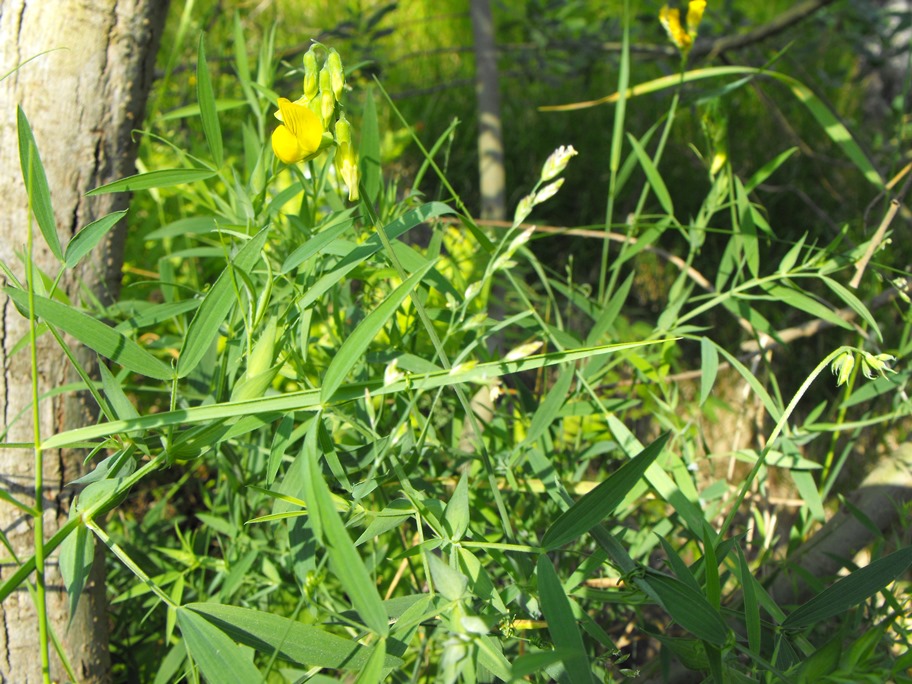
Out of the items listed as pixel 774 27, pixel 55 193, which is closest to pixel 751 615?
pixel 55 193

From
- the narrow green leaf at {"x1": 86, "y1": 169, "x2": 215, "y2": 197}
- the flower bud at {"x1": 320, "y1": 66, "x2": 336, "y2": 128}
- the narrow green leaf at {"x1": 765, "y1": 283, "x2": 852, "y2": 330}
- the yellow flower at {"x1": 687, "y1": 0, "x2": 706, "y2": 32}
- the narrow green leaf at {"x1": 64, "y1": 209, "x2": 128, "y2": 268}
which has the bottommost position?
the narrow green leaf at {"x1": 765, "y1": 283, "x2": 852, "y2": 330}

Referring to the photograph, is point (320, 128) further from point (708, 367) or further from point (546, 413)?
point (708, 367)

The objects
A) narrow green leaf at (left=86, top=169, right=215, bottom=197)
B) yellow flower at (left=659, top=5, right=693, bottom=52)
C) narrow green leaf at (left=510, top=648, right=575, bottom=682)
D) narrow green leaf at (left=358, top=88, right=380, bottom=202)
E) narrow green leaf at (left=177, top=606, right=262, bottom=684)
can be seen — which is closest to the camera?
narrow green leaf at (left=510, top=648, right=575, bottom=682)

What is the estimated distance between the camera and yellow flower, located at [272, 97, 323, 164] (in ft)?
1.64

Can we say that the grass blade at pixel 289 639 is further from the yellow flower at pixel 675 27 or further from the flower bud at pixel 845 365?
the yellow flower at pixel 675 27

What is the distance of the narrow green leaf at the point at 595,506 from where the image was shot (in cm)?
50

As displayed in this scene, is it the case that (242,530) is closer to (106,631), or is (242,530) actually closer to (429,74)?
(106,631)

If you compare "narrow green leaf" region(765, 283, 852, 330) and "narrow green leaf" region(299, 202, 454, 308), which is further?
"narrow green leaf" region(765, 283, 852, 330)

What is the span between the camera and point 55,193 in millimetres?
820

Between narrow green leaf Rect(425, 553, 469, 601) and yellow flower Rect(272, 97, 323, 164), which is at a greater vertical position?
yellow flower Rect(272, 97, 323, 164)

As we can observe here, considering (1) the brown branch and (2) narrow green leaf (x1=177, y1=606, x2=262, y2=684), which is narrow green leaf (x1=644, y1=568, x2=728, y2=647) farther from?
(1) the brown branch

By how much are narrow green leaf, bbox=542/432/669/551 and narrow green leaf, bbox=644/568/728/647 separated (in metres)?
0.06

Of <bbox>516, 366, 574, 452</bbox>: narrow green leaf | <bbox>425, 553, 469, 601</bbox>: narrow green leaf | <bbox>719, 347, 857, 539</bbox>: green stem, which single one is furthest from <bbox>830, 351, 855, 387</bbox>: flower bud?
<bbox>425, 553, 469, 601</bbox>: narrow green leaf

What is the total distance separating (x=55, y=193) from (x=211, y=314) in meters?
0.40
